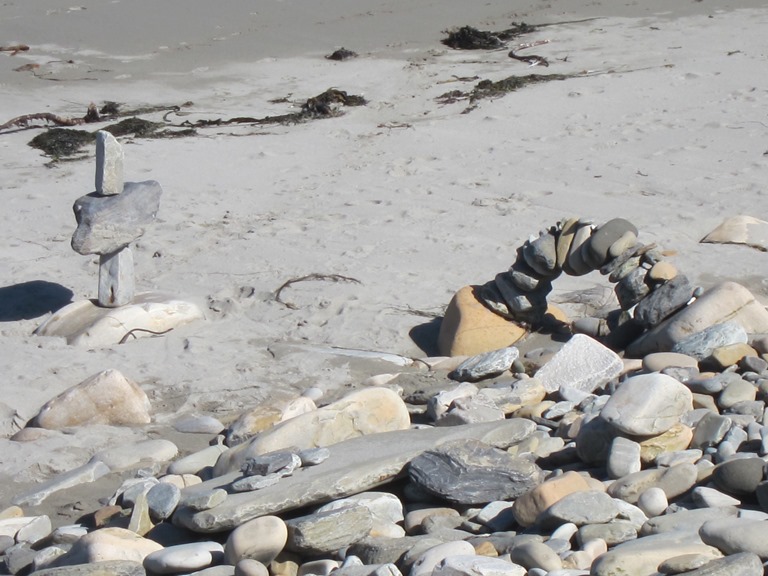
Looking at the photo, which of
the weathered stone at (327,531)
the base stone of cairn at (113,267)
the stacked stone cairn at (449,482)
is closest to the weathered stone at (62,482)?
the stacked stone cairn at (449,482)

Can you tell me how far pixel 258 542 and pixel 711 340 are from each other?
2.53 m

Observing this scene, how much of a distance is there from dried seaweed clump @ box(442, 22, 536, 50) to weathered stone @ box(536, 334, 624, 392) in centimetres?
742

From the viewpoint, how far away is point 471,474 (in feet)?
11.8

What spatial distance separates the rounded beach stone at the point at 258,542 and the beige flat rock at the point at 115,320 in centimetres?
241

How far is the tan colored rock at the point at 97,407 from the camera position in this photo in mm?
4664

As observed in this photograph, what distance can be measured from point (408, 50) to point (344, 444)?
8509mm

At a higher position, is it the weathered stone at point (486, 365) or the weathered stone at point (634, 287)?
the weathered stone at point (634, 287)

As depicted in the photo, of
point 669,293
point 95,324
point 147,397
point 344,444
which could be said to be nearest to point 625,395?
point 344,444

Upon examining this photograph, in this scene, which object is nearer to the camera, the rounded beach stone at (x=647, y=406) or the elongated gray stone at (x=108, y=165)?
the rounded beach stone at (x=647, y=406)

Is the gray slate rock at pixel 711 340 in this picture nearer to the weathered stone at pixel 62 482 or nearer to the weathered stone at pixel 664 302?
the weathered stone at pixel 664 302

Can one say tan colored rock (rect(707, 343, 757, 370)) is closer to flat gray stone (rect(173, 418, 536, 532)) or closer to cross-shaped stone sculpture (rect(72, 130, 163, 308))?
flat gray stone (rect(173, 418, 536, 532))

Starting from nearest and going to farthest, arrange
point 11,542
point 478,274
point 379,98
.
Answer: point 11,542, point 478,274, point 379,98

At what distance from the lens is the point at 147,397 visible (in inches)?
192

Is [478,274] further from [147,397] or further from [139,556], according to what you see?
[139,556]
